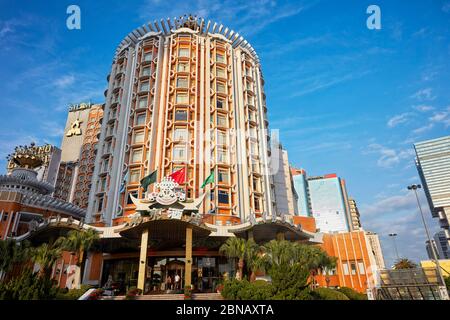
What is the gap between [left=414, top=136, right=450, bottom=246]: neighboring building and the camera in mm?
179375

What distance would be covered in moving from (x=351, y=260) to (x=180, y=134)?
37.0m

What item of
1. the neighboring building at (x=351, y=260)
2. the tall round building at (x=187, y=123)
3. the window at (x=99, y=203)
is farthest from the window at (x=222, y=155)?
the neighboring building at (x=351, y=260)

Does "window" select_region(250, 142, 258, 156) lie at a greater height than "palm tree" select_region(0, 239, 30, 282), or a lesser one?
greater

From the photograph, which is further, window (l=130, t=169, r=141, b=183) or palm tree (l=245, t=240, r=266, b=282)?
window (l=130, t=169, r=141, b=183)

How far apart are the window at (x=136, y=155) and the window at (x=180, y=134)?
611 centimetres

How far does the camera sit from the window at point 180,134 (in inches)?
1898

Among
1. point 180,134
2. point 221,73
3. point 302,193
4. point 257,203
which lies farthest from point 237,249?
point 302,193

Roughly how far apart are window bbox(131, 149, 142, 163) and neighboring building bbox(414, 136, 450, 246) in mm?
186837

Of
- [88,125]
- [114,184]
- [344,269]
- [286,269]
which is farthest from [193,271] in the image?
[88,125]

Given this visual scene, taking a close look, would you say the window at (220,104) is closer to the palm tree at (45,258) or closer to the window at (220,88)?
the window at (220,88)

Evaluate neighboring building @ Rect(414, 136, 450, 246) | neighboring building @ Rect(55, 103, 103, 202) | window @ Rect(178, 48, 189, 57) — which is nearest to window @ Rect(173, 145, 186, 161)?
window @ Rect(178, 48, 189, 57)

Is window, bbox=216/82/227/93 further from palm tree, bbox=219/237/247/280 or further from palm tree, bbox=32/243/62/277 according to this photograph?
palm tree, bbox=32/243/62/277

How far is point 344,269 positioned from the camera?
5256 cm
